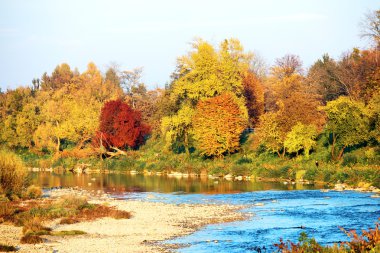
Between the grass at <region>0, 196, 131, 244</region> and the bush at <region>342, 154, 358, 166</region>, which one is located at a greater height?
the bush at <region>342, 154, 358, 166</region>

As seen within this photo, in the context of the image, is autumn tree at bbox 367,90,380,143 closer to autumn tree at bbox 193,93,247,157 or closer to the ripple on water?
the ripple on water

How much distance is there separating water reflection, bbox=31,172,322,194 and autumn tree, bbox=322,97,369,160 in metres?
7.26

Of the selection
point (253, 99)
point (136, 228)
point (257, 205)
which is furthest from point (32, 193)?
point (253, 99)

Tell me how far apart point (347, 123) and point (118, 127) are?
121 feet

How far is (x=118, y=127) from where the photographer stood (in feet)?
270

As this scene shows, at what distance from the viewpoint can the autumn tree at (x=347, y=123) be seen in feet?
178

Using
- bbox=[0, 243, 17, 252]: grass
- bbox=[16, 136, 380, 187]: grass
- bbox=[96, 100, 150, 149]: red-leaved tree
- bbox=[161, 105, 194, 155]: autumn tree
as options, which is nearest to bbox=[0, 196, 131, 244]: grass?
bbox=[0, 243, 17, 252]: grass

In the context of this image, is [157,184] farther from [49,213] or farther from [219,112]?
[49,213]

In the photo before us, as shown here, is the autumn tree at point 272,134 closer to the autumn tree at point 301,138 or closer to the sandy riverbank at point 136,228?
the autumn tree at point 301,138

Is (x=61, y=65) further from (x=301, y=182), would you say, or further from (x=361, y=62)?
(x=301, y=182)

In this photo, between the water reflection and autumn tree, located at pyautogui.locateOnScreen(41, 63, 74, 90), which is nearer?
the water reflection

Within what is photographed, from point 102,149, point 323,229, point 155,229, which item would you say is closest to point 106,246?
point 155,229

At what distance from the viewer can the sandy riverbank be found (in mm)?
25109

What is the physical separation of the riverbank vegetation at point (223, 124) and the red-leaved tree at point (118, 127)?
14 centimetres
